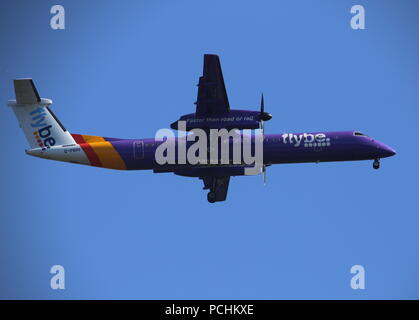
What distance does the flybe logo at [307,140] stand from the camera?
36.2 metres

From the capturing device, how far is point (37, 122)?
1449 inches

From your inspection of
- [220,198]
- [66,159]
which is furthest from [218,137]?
[66,159]

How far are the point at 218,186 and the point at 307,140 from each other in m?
5.85

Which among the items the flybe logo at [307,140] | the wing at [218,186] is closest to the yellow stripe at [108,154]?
the wing at [218,186]

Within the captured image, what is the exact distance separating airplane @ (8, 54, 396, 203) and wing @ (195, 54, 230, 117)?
0.38 meters

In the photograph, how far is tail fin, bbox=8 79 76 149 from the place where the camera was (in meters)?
A: 36.5

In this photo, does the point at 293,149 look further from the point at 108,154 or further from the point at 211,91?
the point at 108,154

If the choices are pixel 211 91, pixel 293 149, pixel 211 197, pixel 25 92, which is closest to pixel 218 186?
pixel 211 197

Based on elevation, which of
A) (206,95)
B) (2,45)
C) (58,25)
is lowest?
(206,95)

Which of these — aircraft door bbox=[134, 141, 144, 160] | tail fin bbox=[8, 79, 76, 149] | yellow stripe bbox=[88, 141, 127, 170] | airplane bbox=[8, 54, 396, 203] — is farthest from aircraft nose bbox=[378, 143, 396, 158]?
tail fin bbox=[8, 79, 76, 149]

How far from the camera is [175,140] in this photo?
119 ft
